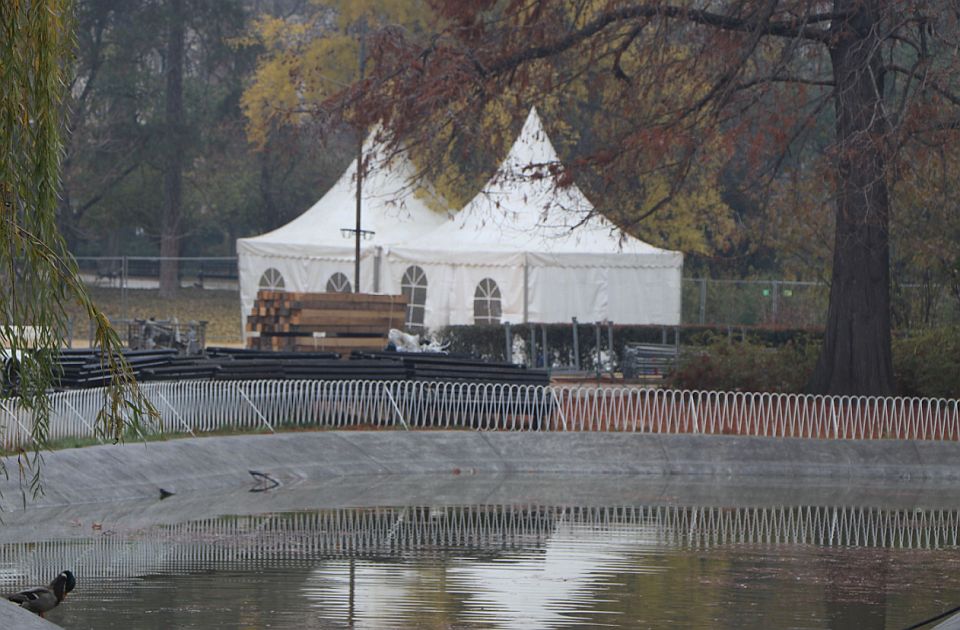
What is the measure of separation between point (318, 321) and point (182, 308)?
23388 mm

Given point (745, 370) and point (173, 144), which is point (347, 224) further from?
point (745, 370)

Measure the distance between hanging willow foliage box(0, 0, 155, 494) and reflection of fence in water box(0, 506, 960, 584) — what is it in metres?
4.18

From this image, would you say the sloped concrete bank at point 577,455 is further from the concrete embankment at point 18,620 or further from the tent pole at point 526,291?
the tent pole at point 526,291

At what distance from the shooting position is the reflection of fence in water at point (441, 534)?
48.7ft

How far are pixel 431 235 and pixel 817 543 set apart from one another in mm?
26099

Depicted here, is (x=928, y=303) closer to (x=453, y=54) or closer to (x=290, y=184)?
(x=453, y=54)

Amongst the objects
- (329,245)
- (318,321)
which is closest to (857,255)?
(318,321)

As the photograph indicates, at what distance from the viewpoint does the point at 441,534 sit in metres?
17.0

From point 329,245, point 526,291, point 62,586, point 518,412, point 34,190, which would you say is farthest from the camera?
point 329,245

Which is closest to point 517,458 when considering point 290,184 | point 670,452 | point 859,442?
point 670,452

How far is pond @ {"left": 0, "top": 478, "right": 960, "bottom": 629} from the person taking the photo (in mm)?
12391

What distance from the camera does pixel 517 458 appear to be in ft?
74.9

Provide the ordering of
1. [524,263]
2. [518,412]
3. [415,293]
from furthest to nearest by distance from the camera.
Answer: [415,293], [524,263], [518,412]

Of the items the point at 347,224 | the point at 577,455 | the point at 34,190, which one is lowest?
the point at 577,455
